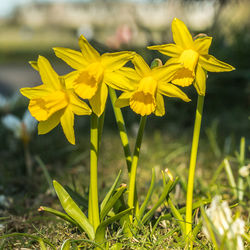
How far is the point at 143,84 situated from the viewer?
838mm

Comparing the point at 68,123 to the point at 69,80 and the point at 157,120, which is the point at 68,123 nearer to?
the point at 69,80

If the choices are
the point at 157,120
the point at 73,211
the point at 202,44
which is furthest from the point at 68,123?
the point at 157,120

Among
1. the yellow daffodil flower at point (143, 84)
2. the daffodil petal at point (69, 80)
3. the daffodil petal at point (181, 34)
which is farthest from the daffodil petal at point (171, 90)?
the daffodil petal at point (69, 80)

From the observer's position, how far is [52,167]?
1.93 metres

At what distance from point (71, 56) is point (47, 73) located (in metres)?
0.07

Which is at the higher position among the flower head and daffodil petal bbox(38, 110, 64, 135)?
daffodil petal bbox(38, 110, 64, 135)

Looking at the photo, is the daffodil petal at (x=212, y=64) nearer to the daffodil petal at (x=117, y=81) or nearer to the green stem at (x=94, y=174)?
the daffodil petal at (x=117, y=81)

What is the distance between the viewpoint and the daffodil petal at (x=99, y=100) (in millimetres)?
837

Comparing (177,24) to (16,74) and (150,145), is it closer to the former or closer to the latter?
(150,145)

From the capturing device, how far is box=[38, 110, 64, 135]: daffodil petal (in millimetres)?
879

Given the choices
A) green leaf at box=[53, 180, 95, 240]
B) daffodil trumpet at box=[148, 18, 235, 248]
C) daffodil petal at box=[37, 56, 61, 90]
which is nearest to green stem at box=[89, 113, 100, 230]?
green leaf at box=[53, 180, 95, 240]

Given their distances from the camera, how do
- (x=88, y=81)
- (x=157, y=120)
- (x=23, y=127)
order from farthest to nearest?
1. (x=157, y=120)
2. (x=23, y=127)
3. (x=88, y=81)

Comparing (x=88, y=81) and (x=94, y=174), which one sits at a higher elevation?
(x=88, y=81)

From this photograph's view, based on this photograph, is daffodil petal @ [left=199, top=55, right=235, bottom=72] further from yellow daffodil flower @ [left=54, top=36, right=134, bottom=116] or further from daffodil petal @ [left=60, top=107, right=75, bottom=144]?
daffodil petal @ [left=60, top=107, right=75, bottom=144]
